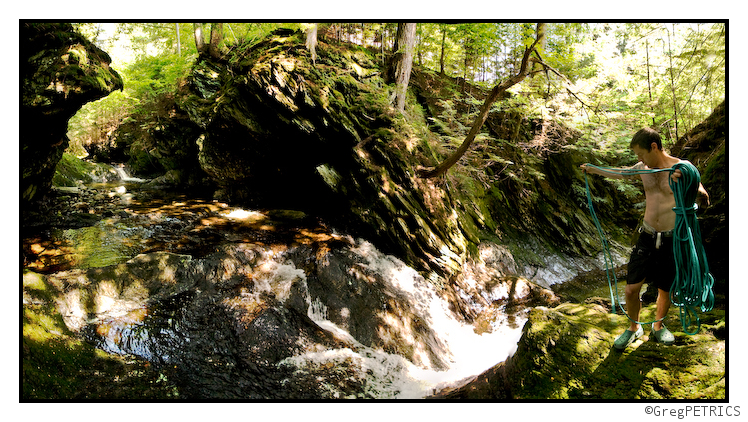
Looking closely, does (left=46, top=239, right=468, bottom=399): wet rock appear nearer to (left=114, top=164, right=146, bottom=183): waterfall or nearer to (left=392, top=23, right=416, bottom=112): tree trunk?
(left=392, top=23, right=416, bottom=112): tree trunk

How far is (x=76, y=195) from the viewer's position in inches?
369

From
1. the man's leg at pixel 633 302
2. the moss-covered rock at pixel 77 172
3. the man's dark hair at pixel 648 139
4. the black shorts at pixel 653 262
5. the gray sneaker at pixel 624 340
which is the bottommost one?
the gray sneaker at pixel 624 340

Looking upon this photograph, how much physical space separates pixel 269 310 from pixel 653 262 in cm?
454

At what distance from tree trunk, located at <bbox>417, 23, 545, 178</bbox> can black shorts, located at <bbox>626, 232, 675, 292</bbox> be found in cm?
269

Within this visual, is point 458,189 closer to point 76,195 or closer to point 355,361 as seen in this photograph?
point 355,361

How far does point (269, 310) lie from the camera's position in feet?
17.0

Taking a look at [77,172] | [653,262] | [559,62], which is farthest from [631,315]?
[77,172]

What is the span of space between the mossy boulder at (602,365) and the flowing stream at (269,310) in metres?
0.61

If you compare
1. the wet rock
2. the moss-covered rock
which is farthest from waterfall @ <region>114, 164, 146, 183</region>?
the wet rock

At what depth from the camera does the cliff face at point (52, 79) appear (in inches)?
204

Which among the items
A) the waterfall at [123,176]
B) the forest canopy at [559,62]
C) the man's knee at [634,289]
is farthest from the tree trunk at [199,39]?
the man's knee at [634,289]

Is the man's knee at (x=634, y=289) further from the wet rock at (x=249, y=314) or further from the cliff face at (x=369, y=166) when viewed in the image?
the cliff face at (x=369, y=166)

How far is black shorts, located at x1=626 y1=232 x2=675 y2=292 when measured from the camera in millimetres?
2955

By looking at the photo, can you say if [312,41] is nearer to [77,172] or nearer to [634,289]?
[634,289]
